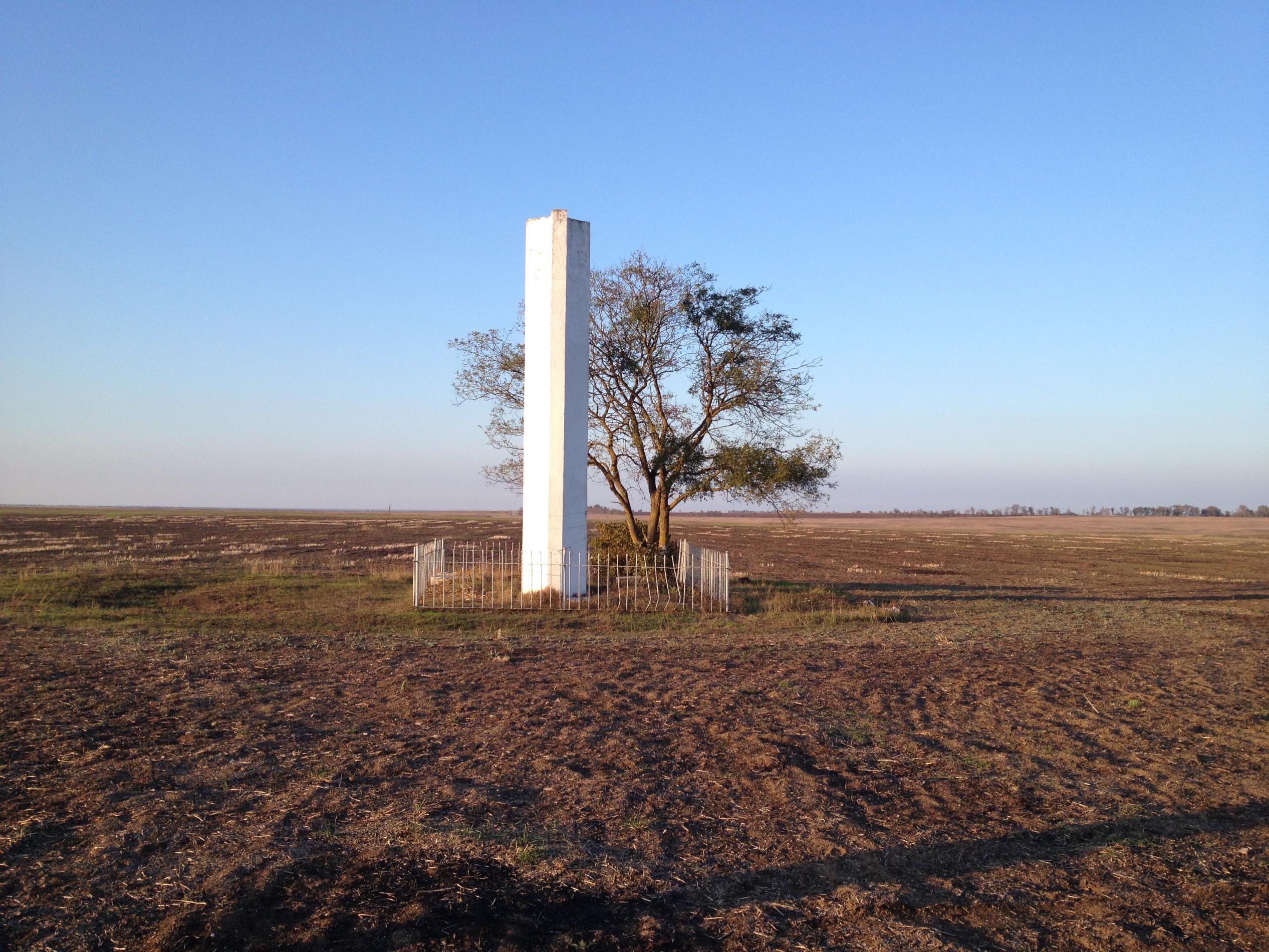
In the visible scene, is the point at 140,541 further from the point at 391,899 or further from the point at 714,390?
the point at 391,899

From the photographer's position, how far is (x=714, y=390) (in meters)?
21.5

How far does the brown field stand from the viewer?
13.3 feet

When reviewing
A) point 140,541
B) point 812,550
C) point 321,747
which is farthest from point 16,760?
point 140,541

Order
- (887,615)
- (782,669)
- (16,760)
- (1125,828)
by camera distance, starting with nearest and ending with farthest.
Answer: (1125,828) → (16,760) → (782,669) → (887,615)

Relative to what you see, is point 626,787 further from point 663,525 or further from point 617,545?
point 663,525

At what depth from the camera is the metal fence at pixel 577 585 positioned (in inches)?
658

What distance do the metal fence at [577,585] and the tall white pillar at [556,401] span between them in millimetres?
45

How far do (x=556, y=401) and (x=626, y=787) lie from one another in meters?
12.0

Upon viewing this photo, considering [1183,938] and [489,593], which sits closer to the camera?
[1183,938]

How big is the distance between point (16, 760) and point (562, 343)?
12.6m

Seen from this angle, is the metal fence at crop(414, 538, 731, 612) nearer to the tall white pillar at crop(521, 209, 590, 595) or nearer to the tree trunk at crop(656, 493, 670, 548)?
the tall white pillar at crop(521, 209, 590, 595)

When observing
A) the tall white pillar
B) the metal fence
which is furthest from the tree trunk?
the tall white pillar

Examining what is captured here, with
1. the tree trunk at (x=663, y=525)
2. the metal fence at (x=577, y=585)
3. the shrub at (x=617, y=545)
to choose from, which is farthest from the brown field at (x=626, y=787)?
the tree trunk at (x=663, y=525)

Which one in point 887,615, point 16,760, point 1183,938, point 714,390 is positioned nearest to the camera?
point 1183,938
